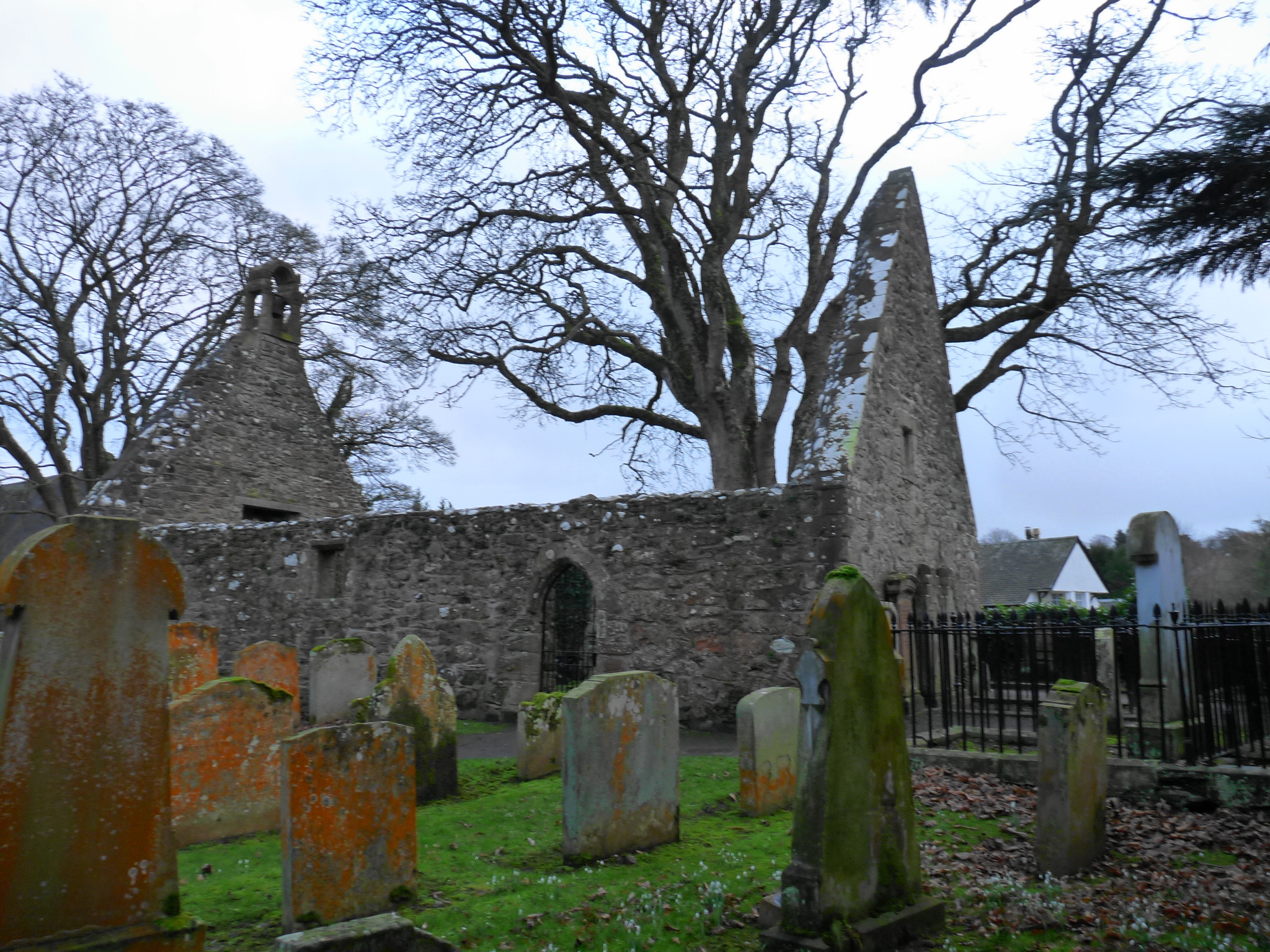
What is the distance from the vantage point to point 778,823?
615 cm

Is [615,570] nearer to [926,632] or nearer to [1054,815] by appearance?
[926,632]

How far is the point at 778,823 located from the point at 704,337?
11.7 metres

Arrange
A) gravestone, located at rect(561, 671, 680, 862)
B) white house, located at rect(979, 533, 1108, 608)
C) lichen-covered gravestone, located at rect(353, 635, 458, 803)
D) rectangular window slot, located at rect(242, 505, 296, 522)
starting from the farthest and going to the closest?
white house, located at rect(979, 533, 1108, 608), rectangular window slot, located at rect(242, 505, 296, 522), lichen-covered gravestone, located at rect(353, 635, 458, 803), gravestone, located at rect(561, 671, 680, 862)

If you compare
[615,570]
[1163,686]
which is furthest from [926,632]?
[615,570]

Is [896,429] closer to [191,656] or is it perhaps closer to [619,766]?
[619,766]

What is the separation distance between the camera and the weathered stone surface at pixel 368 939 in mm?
2889

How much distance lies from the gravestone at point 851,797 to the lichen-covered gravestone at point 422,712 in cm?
400

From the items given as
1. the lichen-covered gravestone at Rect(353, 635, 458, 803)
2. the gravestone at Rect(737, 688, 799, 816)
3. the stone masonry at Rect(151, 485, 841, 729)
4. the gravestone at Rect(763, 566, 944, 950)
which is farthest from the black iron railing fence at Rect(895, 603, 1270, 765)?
the lichen-covered gravestone at Rect(353, 635, 458, 803)

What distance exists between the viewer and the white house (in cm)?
4079

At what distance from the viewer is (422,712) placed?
709cm

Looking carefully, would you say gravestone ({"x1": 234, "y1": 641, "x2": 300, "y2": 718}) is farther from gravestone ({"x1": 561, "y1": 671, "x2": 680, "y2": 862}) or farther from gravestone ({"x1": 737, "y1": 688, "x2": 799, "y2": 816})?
gravestone ({"x1": 737, "y1": 688, "x2": 799, "y2": 816})

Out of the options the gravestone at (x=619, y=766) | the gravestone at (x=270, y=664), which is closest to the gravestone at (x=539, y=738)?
the gravestone at (x=619, y=766)

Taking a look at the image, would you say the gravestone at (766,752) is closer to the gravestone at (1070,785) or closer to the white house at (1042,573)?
the gravestone at (1070,785)

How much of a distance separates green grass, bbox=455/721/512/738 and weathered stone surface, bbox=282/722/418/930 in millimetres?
6017
